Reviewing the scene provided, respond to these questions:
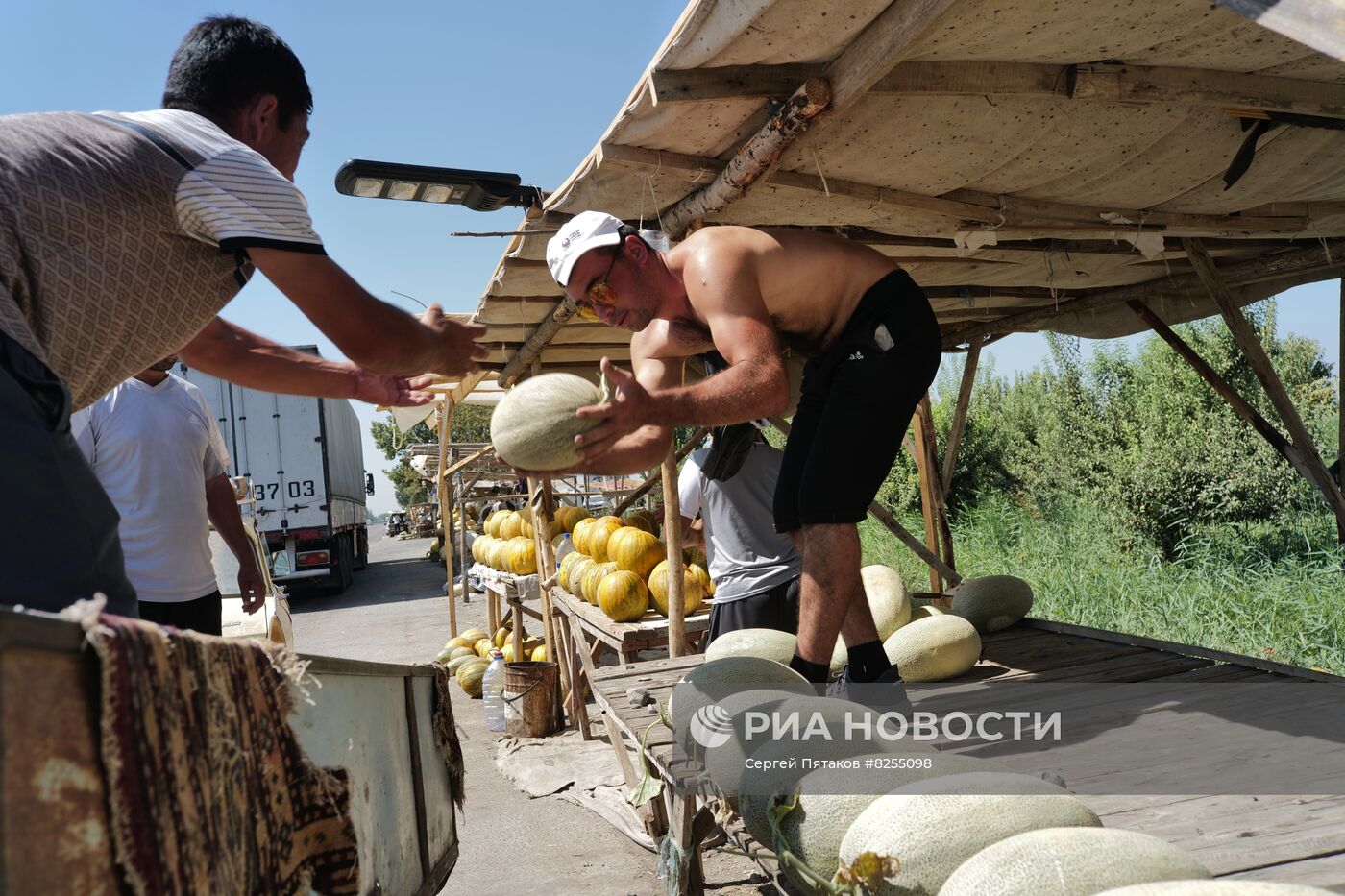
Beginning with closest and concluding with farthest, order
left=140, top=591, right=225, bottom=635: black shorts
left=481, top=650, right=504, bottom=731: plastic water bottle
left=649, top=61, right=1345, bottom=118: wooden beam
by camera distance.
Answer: left=649, top=61, right=1345, bottom=118: wooden beam < left=140, top=591, right=225, bottom=635: black shorts < left=481, top=650, right=504, bottom=731: plastic water bottle

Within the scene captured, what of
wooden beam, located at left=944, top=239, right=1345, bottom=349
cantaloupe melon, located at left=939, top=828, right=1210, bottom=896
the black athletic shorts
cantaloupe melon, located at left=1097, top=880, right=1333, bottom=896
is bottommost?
cantaloupe melon, located at left=939, top=828, right=1210, bottom=896

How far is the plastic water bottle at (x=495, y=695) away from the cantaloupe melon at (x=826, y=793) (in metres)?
6.22

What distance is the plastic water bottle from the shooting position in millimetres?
8258

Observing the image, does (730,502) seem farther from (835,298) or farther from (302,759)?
(302,759)

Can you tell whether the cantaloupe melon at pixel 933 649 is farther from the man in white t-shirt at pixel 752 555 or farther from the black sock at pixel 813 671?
the man in white t-shirt at pixel 752 555

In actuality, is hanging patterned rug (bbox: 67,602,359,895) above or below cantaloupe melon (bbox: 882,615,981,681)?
above

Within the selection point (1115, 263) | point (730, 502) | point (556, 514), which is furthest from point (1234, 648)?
point (556, 514)

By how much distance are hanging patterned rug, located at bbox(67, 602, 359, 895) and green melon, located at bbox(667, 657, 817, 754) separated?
1.42 m

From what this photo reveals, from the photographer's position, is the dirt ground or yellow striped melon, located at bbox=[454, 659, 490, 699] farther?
yellow striped melon, located at bbox=[454, 659, 490, 699]

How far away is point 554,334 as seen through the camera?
261 inches

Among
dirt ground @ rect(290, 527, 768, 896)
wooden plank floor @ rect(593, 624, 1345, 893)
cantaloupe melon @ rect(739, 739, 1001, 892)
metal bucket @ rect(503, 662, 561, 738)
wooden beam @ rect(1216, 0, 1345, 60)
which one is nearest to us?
wooden beam @ rect(1216, 0, 1345, 60)

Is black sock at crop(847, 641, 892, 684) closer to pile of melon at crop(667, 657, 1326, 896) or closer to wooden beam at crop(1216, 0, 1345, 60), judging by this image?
pile of melon at crop(667, 657, 1326, 896)

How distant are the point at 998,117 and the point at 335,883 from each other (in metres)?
3.29

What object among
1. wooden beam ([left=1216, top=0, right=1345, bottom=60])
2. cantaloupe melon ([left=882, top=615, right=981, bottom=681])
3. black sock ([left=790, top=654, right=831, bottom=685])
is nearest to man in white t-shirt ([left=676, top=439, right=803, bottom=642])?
cantaloupe melon ([left=882, top=615, right=981, bottom=681])
